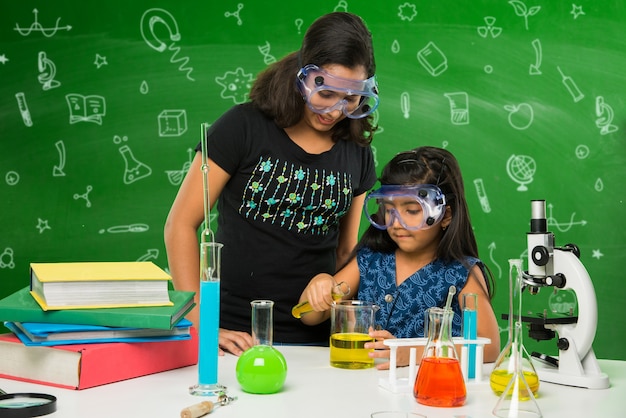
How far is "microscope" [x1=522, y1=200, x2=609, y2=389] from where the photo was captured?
5.07 ft

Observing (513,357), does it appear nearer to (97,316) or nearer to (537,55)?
(97,316)

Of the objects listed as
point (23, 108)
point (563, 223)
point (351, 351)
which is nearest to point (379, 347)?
point (351, 351)

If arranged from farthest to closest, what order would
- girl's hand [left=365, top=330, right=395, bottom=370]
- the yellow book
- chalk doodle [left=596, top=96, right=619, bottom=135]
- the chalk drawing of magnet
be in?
the chalk drawing of magnet, chalk doodle [left=596, top=96, right=619, bottom=135], girl's hand [left=365, top=330, right=395, bottom=370], the yellow book

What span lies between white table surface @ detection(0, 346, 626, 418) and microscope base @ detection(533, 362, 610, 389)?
1cm

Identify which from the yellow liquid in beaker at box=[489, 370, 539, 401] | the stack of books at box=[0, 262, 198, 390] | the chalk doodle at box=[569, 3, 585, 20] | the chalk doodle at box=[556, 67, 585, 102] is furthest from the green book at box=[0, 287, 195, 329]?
the chalk doodle at box=[569, 3, 585, 20]

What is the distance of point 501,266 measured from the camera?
3471 mm

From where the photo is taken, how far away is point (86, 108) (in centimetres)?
367

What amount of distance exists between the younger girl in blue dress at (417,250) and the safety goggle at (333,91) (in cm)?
19

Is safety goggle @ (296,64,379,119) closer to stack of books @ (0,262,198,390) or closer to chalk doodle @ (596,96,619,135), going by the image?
stack of books @ (0,262,198,390)

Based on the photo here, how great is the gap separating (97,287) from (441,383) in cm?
66

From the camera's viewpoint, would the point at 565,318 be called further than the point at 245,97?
No

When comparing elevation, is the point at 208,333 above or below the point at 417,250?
below

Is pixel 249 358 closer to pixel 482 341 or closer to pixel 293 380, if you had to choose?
pixel 293 380

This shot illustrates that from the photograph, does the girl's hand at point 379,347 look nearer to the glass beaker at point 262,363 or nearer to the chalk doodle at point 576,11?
the glass beaker at point 262,363
